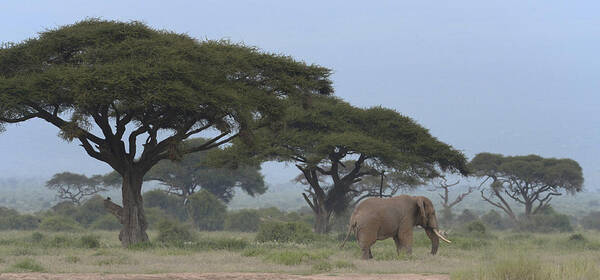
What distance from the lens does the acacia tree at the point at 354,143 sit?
37.0 meters

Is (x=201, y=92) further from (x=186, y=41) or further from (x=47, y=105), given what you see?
(x=47, y=105)

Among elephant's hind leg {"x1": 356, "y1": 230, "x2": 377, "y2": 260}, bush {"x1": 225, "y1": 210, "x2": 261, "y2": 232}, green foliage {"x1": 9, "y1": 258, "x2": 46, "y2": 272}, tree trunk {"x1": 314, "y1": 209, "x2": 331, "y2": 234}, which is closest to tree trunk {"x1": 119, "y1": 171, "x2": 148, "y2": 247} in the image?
green foliage {"x1": 9, "y1": 258, "x2": 46, "y2": 272}

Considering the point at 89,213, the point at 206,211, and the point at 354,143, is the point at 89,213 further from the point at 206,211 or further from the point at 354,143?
the point at 354,143

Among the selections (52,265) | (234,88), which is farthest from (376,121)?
(52,265)

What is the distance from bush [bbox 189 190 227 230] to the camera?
2291 inches

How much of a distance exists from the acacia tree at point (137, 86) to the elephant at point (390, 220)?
6451 millimetres

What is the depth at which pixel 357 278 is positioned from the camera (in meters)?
16.3

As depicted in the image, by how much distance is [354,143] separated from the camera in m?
36.2

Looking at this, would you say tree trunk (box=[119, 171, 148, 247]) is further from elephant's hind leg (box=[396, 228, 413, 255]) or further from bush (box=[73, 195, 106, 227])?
bush (box=[73, 195, 106, 227])

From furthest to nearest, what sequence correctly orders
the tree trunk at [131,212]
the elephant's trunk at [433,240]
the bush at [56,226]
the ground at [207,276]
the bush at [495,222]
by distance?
the bush at [495,222]
the bush at [56,226]
the tree trunk at [131,212]
the elephant's trunk at [433,240]
the ground at [207,276]

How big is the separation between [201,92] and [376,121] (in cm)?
1616

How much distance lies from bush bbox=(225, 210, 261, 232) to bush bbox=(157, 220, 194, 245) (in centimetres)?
2509

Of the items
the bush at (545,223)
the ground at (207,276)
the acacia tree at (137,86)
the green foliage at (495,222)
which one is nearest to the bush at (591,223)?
the green foliage at (495,222)

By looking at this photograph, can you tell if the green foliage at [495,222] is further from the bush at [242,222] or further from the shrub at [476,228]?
the shrub at [476,228]
